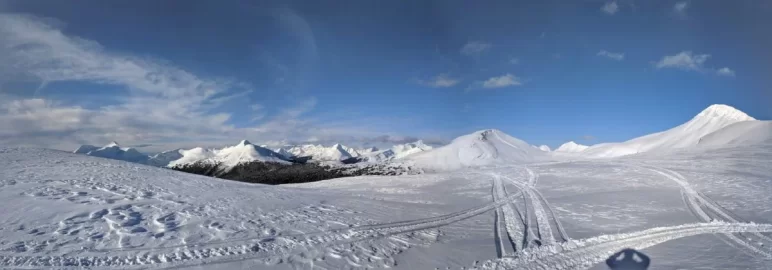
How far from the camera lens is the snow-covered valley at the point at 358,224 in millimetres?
10023

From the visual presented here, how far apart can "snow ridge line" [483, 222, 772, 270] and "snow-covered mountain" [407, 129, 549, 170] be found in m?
76.2

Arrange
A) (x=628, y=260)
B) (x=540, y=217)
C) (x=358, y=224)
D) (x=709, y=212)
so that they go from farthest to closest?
(x=709, y=212), (x=540, y=217), (x=358, y=224), (x=628, y=260)

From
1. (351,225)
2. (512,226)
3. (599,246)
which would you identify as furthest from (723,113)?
(351,225)

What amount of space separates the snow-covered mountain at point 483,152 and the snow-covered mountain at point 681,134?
2934 centimetres

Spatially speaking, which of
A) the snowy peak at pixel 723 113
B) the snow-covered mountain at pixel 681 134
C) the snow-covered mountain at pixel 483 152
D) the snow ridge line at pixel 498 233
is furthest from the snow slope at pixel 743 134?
the snow ridge line at pixel 498 233

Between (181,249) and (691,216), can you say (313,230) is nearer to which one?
(181,249)

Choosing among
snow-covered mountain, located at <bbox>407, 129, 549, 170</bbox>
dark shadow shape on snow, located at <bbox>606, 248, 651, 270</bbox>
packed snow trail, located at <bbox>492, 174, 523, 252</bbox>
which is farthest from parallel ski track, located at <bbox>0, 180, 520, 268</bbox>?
snow-covered mountain, located at <bbox>407, 129, 549, 170</bbox>

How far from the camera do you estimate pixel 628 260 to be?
10734 millimetres

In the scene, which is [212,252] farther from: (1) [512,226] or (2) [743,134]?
(2) [743,134]

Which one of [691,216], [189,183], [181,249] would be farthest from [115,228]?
[691,216]

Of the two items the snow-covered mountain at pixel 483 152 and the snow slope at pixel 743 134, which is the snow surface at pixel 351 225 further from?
the snow-covered mountain at pixel 483 152

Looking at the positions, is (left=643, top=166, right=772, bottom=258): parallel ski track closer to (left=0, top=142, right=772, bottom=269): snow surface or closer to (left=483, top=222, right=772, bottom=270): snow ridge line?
(left=0, top=142, right=772, bottom=269): snow surface

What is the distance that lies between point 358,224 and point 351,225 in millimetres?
327

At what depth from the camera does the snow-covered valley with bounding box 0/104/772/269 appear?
395 inches
